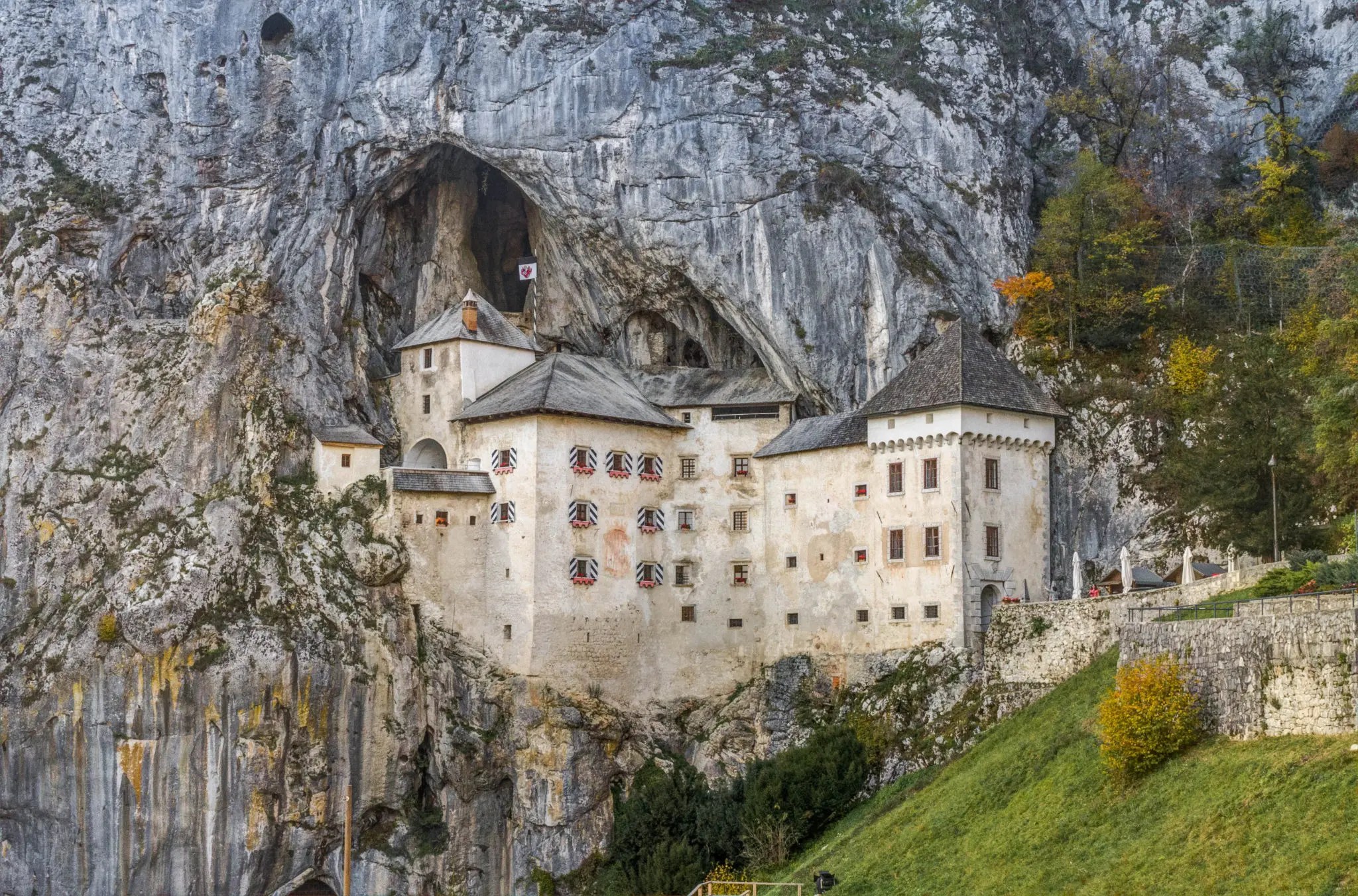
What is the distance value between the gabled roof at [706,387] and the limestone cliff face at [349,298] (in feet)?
3.50

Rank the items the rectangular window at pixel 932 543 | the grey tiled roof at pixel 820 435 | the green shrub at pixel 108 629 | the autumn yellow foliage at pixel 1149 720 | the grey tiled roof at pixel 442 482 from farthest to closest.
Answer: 1. the grey tiled roof at pixel 442 482
2. the grey tiled roof at pixel 820 435
3. the green shrub at pixel 108 629
4. the rectangular window at pixel 932 543
5. the autumn yellow foliage at pixel 1149 720

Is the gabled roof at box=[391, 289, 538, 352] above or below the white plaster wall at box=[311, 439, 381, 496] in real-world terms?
above

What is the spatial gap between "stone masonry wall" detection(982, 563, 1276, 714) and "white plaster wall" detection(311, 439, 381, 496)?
26764 millimetres

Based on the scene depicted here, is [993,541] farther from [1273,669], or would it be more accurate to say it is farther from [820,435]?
[1273,669]

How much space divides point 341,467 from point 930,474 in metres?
24.4

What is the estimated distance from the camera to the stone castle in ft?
224

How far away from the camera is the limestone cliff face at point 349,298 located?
232 feet

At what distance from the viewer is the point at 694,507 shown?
247ft

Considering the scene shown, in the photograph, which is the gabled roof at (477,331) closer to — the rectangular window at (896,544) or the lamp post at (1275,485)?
the rectangular window at (896,544)

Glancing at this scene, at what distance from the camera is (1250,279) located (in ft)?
251

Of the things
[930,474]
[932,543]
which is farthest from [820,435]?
[932,543]

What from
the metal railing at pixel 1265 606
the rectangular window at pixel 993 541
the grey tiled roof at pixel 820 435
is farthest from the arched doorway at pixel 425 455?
the metal railing at pixel 1265 606

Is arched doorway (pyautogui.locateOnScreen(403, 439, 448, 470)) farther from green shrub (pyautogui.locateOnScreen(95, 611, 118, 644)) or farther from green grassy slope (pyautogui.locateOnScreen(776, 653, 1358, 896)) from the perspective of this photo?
green grassy slope (pyautogui.locateOnScreen(776, 653, 1358, 896))

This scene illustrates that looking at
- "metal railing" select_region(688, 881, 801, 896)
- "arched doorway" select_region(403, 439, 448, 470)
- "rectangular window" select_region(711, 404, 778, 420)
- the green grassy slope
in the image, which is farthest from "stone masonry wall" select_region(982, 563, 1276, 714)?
"arched doorway" select_region(403, 439, 448, 470)
